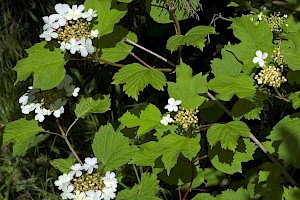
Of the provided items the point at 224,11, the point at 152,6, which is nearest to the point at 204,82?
the point at 152,6

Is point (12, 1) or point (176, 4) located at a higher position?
point (176, 4)

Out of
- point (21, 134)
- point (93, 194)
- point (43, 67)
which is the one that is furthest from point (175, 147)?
point (21, 134)

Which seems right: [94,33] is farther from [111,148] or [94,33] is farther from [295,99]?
[295,99]

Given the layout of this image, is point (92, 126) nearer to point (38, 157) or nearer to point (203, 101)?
point (38, 157)

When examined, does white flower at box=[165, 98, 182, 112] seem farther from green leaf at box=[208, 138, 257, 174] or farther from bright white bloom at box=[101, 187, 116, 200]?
bright white bloom at box=[101, 187, 116, 200]

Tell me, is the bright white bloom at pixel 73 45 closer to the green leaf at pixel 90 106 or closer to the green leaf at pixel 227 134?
the green leaf at pixel 90 106

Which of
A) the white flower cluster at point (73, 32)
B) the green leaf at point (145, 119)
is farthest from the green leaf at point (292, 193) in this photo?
the white flower cluster at point (73, 32)
